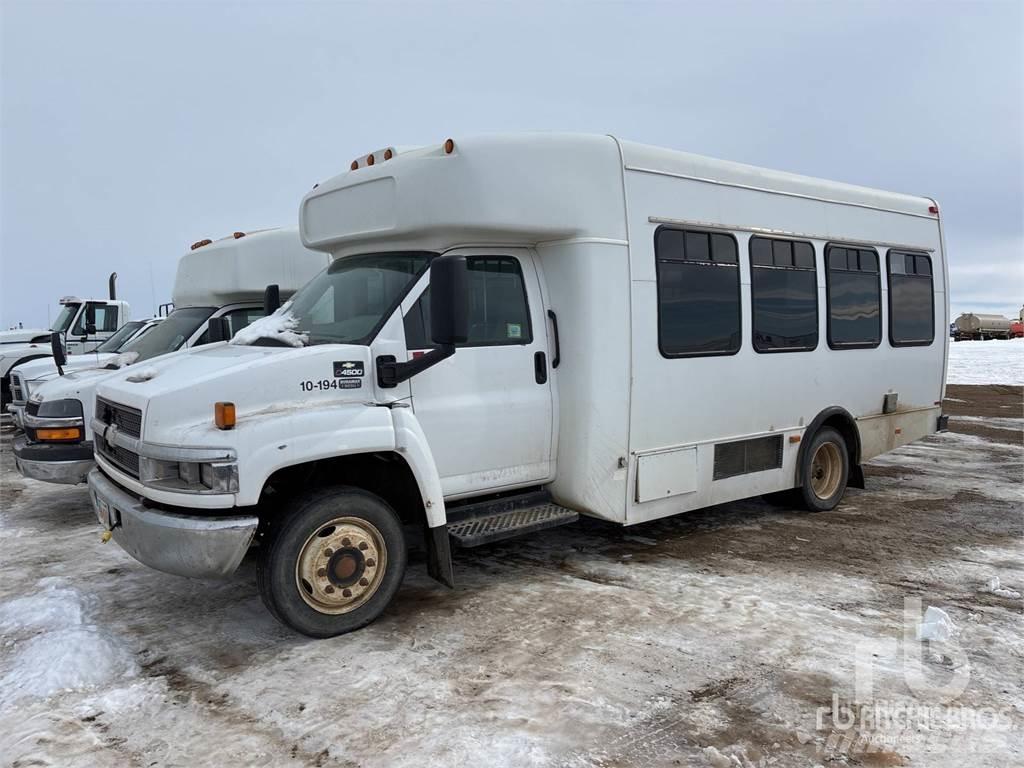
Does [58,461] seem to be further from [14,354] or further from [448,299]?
[14,354]

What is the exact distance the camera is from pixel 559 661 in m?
4.16

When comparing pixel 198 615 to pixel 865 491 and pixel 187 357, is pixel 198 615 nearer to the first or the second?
pixel 187 357

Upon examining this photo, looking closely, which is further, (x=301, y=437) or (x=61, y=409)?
(x=61, y=409)

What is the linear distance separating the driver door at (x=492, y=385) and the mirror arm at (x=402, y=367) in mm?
163

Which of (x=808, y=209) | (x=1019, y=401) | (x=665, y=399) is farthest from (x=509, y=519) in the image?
(x=1019, y=401)

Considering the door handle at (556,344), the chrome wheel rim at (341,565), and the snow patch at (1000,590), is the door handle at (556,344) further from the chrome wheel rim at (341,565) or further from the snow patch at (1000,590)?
the snow patch at (1000,590)

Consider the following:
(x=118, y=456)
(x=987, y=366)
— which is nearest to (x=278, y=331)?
(x=118, y=456)

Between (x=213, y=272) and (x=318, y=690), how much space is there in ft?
23.1

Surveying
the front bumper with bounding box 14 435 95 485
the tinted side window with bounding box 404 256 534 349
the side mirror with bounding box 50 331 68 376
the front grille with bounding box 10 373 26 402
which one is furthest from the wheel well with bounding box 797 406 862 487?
the front grille with bounding box 10 373 26 402

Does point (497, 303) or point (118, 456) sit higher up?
point (497, 303)

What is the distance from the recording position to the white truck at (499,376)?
4270 millimetres

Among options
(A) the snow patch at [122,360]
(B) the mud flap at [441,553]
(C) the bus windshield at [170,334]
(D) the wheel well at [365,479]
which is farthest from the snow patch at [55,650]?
(C) the bus windshield at [170,334]

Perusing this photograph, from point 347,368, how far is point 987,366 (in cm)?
2924

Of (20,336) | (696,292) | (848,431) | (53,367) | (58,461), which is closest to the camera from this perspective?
(696,292)
